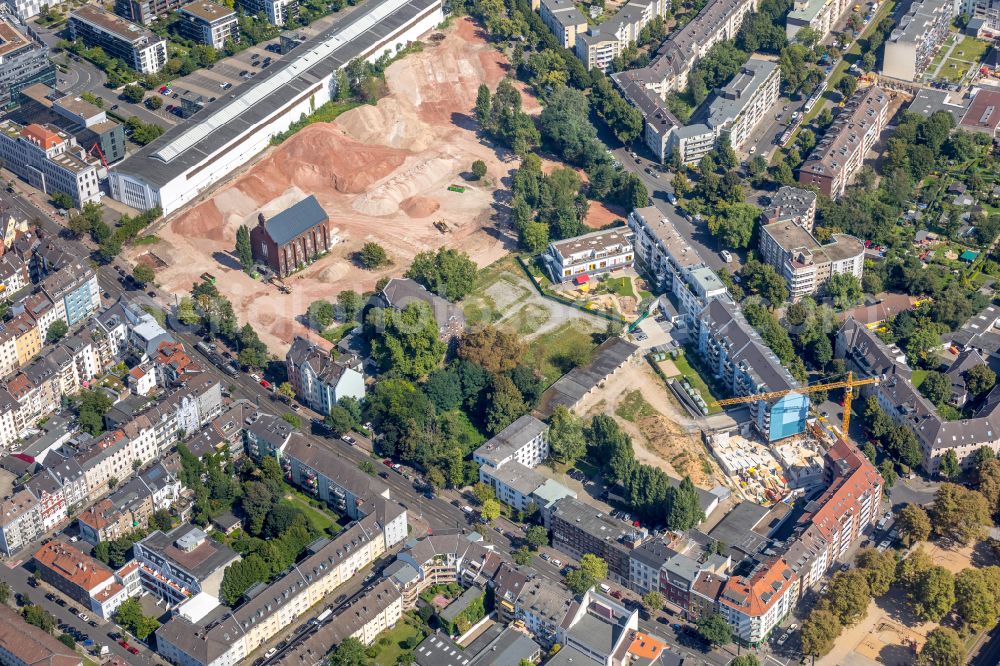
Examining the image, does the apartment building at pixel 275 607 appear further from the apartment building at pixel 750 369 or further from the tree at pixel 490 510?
the apartment building at pixel 750 369

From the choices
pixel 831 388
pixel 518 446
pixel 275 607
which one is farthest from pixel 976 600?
pixel 275 607

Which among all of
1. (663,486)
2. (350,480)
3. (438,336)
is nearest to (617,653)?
(663,486)

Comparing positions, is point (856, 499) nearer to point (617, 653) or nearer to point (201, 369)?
point (617, 653)

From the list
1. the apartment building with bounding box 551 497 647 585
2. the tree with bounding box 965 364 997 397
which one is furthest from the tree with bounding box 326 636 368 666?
the tree with bounding box 965 364 997 397

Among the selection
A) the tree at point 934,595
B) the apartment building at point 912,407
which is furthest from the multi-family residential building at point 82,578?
the apartment building at point 912,407

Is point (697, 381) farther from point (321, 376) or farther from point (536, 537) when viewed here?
point (321, 376)

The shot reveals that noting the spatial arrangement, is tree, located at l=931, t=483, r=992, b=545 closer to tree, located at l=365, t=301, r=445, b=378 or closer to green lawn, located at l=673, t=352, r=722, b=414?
green lawn, located at l=673, t=352, r=722, b=414
